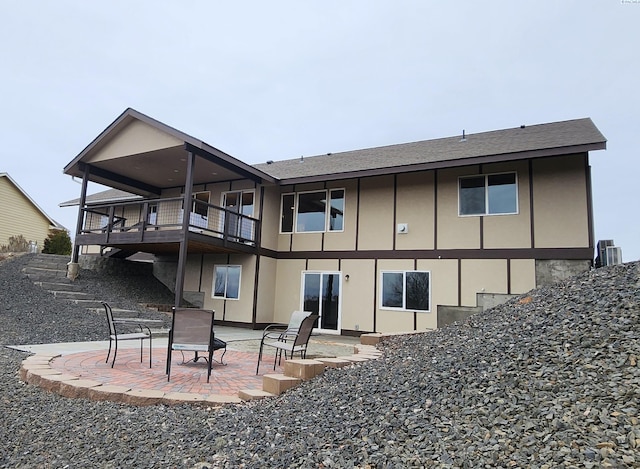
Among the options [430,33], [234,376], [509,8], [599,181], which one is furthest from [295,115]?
[234,376]

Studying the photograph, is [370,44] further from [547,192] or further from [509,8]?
[547,192]

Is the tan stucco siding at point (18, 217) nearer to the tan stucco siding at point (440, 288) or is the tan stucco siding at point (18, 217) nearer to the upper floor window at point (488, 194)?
the tan stucco siding at point (440, 288)

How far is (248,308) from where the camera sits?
1243 cm

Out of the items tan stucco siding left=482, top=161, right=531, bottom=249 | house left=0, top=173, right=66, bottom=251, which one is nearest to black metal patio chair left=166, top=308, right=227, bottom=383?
tan stucco siding left=482, top=161, right=531, bottom=249

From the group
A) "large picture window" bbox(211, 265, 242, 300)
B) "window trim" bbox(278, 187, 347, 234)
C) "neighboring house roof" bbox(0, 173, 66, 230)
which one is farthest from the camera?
"neighboring house roof" bbox(0, 173, 66, 230)

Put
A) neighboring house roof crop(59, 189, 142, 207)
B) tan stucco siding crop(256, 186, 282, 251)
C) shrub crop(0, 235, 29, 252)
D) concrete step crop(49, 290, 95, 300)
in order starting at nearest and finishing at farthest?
concrete step crop(49, 290, 95, 300) → tan stucco siding crop(256, 186, 282, 251) → neighboring house roof crop(59, 189, 142, 207) → shrub crop(0, 235, 29, 252)

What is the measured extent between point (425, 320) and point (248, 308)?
5.39m

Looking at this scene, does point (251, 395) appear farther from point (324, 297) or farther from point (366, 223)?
point (366, 223)

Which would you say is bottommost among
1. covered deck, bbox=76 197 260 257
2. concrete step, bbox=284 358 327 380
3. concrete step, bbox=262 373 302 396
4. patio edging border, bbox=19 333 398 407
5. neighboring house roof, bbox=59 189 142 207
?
patio edging border, bbox=19 333 398 407

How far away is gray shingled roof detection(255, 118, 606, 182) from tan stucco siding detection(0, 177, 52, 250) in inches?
650

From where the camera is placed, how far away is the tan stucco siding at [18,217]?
852 inches

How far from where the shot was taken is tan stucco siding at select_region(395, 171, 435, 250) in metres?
11.0

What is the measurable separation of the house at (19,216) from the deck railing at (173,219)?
31.0 ft

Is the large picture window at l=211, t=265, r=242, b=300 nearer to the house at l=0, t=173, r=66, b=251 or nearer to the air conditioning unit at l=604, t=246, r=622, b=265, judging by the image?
the air conditioning unit at l=604, t=246, r=622, b=265
